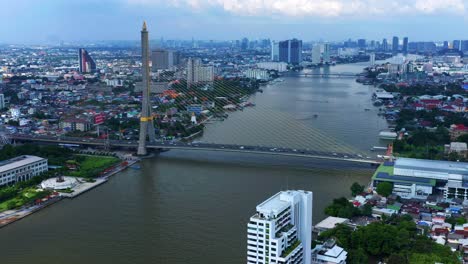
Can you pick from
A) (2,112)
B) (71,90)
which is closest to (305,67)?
(71,90)

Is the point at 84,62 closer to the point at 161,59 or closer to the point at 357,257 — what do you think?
the point at 161,59

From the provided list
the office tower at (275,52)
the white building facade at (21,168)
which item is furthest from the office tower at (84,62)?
the white building facade at (21,168)

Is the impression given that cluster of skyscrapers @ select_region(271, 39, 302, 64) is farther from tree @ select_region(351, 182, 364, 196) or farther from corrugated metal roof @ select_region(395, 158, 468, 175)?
tree @ select_region(351, 182, 364, 196)

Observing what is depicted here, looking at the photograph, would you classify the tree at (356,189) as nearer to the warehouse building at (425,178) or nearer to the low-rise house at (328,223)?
the warehouse building at (425,178)

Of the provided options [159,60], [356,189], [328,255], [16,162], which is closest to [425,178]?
[356,189]

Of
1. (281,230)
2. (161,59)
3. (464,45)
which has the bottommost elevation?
(281,230)

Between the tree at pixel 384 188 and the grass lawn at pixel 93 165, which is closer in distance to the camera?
the tree at pixel 384 188
